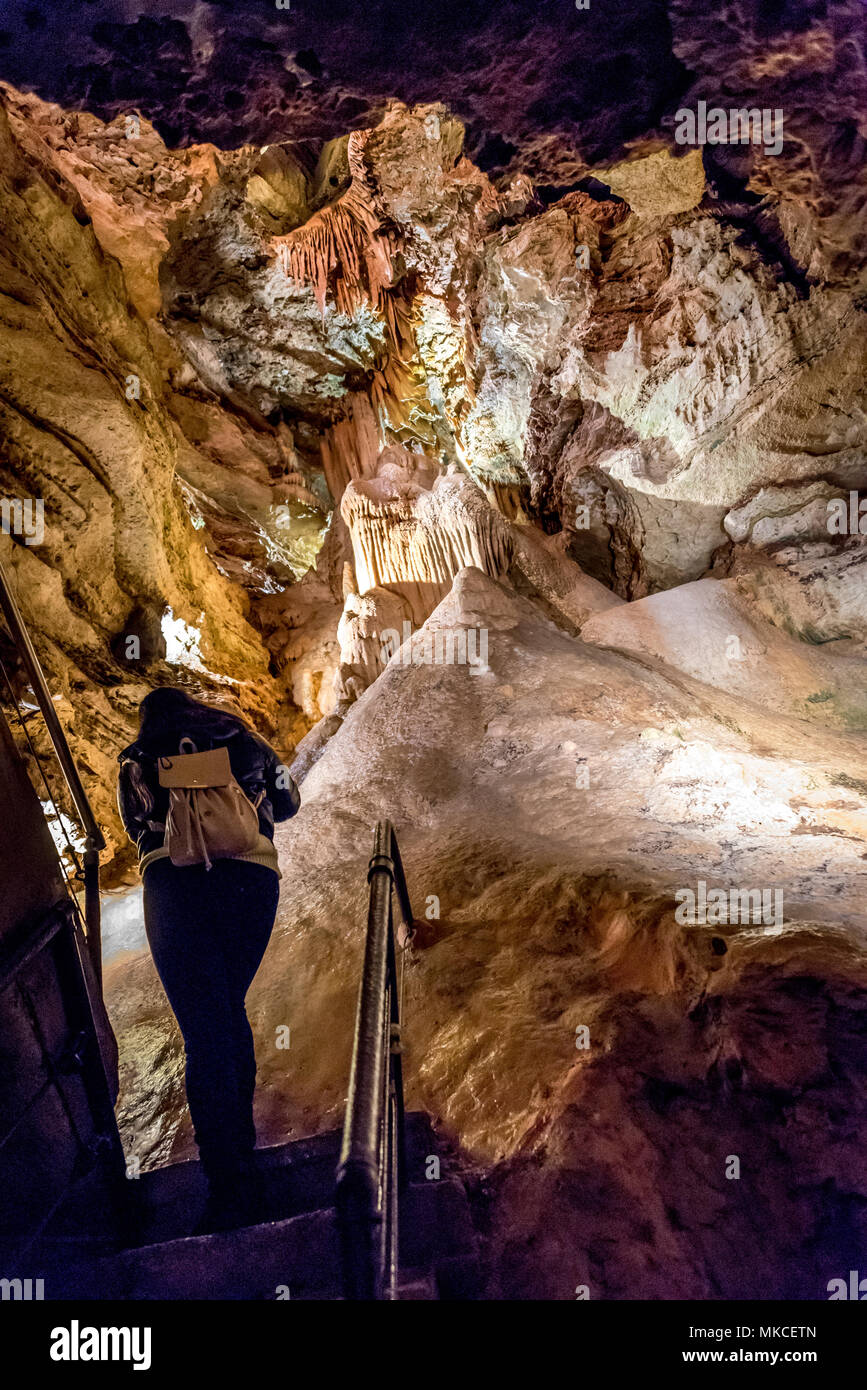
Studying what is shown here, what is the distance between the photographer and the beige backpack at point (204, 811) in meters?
2.32

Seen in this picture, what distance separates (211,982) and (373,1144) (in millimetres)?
1069

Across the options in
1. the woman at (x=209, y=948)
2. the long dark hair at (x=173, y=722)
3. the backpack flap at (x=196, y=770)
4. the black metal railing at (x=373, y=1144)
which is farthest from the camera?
the long dark hair at (x=173, y=722)

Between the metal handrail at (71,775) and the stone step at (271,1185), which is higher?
the metal handrail at (71,775)

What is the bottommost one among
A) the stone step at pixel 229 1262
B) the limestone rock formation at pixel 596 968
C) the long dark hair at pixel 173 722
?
the stone step at pixel 229 1262

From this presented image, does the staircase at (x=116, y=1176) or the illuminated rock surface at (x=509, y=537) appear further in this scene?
the illuminated rock surface at (x=509, y=537)

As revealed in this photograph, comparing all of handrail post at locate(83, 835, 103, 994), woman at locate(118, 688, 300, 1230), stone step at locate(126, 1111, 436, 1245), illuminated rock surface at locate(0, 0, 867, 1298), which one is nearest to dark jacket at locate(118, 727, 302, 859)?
woman at locate(118, 688, 300, 1230)

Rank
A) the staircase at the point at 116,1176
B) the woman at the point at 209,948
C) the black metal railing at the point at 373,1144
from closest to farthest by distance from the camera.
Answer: the black metal railing at the point at 373,1144
the staircase at the point at 116,1176
the woman at the point at 209,948

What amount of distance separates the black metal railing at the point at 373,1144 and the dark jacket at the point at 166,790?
0.64 meters

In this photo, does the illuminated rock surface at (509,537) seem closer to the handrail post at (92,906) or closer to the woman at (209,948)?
the woman at (209,948)

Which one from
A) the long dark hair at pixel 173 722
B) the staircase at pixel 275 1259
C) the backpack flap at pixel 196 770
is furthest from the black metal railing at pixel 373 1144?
the long dark hair at pixel 173 722

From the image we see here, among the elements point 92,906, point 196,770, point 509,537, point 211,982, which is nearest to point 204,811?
point 196,770

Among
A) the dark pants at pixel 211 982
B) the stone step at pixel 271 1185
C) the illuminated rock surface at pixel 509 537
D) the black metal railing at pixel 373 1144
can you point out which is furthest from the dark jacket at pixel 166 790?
the illuminated rock surface at pixel 509 537

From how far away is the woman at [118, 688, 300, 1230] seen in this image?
2277 millimetres
